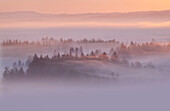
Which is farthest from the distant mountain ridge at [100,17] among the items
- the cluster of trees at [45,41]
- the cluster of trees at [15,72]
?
the cluster of trees at [15,72]

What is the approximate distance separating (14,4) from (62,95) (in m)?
0.74

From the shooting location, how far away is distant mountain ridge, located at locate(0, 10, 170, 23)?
6.93 ft

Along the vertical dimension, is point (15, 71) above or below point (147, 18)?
below

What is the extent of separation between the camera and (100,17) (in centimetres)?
214

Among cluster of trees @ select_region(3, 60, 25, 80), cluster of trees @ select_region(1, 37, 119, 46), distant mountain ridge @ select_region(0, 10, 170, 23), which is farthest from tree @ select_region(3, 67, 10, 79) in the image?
distant mountain ridge @ select_region(0, 10, 170, 23)

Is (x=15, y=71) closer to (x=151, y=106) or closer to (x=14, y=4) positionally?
(x=14, y=4)

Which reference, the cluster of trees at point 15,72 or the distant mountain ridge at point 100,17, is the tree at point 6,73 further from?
the distant mountain ridge at point 100,17

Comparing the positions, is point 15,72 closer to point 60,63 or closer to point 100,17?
point 60,63

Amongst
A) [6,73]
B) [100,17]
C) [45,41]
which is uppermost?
[100,17]

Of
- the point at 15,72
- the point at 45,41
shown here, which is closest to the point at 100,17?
the point at 45,41

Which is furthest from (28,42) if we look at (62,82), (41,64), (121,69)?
(121,69)

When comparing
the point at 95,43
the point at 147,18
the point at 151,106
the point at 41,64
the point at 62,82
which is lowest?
the point at 151,106

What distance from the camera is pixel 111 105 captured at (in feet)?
6.82

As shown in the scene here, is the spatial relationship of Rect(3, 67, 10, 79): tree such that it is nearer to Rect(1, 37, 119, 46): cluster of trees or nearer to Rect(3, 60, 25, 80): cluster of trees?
Rect(3, 60, 25, 80): cluster of trees
